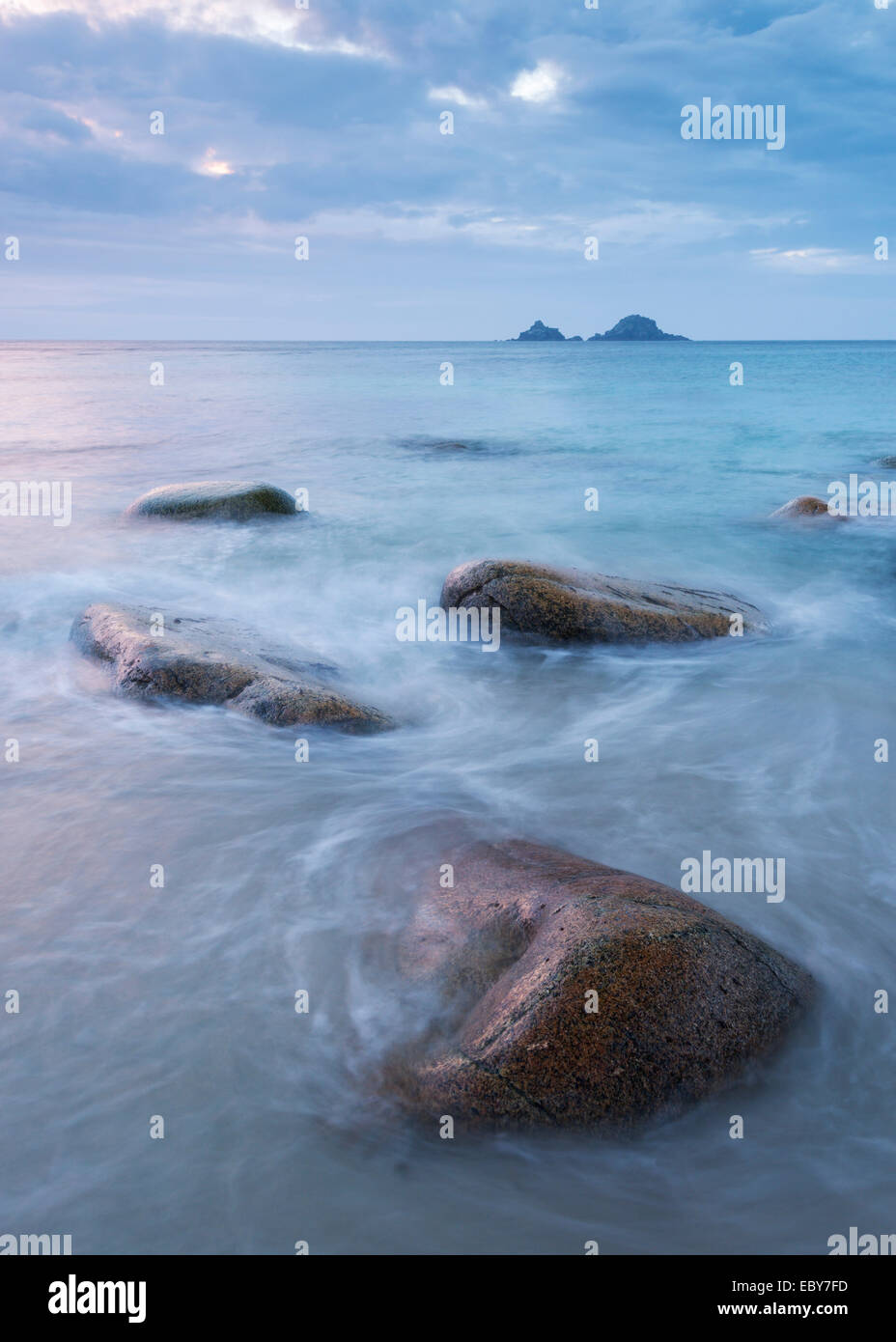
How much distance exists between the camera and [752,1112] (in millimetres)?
3324

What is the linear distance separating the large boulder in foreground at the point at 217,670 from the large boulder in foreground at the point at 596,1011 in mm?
2821

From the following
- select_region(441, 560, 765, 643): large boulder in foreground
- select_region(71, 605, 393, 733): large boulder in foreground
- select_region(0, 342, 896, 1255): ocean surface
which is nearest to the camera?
select_region(0, 342, 896, 1255): ocean surface

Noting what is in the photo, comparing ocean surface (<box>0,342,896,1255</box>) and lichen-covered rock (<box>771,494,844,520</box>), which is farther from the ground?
lichen-covered rock (<box>771,494,844,520</box>)

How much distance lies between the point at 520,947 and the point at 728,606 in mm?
6204

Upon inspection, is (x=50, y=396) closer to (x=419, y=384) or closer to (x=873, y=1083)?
(x=419, y=384)

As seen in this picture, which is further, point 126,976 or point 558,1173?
point 126,976

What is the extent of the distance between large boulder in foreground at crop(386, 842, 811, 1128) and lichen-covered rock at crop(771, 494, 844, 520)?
1136 cm

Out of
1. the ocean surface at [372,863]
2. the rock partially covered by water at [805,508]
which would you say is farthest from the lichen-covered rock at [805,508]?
the ocean surface at [372,863]

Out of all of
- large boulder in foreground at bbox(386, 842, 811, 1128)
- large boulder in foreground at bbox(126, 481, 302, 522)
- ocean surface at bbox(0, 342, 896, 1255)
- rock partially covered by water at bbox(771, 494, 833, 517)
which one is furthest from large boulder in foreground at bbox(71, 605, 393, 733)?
rock partially covered by water at bbox(771, 494, 833, 517)

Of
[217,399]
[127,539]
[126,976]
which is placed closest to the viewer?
[126,976]

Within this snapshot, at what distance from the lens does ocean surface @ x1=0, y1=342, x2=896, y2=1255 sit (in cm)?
306

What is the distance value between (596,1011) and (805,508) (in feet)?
41.1

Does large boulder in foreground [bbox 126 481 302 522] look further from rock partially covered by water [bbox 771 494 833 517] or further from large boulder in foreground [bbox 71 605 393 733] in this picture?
rock partially covered by water [bbox 771 494 833 517]

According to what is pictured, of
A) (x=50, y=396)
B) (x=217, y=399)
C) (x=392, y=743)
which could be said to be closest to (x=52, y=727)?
(x=392, y=743)
